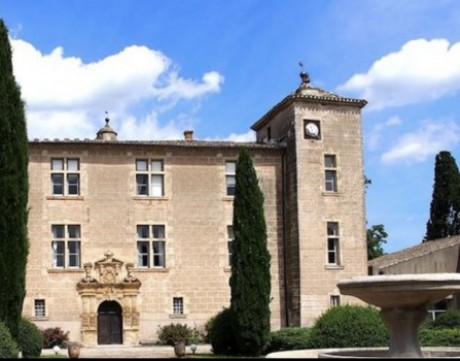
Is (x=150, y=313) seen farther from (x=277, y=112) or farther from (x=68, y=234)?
(x=277, y=112)

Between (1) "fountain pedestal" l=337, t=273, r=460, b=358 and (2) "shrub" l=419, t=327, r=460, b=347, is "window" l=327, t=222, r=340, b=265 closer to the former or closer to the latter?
(2) "shrub" l=419, t=327, r=460, b=347

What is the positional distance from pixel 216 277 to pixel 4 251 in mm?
12294

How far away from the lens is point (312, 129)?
101ft

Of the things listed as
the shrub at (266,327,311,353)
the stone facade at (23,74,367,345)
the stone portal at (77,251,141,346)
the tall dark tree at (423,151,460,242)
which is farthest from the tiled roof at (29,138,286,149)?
the tall dark tree at (423,151,460,242)

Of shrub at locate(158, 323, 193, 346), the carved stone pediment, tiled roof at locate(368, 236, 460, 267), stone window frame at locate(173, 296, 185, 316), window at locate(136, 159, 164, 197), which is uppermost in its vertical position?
window at locate(136, 159, 164, 197)

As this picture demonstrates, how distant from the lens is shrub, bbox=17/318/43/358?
867 inches

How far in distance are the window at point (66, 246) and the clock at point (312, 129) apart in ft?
30.2

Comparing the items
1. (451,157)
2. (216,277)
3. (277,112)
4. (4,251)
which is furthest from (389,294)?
(451,157)

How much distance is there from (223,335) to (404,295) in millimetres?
12662

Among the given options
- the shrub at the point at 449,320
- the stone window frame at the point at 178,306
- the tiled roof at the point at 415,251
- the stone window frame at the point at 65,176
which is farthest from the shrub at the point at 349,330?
the tiled roof at the point at 415,251

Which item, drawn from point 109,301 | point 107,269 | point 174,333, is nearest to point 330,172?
point 174,333

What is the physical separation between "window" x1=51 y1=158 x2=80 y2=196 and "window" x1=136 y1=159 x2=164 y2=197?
2238 millimetres

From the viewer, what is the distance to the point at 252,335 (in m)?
24.4

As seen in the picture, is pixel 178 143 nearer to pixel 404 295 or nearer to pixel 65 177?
pixel 65 177
